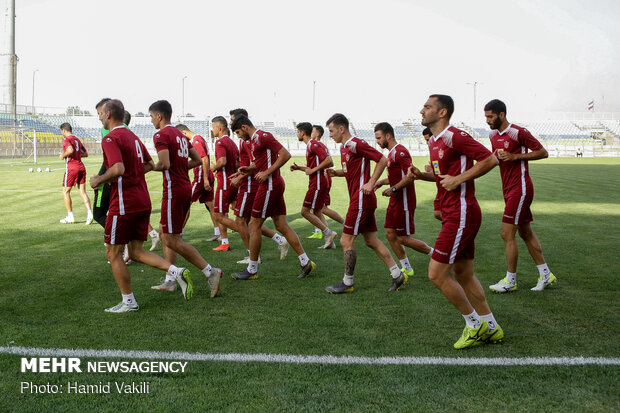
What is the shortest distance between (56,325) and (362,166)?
3.67 meters

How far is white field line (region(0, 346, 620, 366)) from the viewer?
425 centimetres

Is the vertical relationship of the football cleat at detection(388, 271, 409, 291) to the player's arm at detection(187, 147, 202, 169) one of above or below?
below

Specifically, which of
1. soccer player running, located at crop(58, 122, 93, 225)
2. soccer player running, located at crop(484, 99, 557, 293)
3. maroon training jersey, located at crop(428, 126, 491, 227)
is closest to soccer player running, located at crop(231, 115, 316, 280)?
soccer player running, located at crop(484, 99, 557, 293)

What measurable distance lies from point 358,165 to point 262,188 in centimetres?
142

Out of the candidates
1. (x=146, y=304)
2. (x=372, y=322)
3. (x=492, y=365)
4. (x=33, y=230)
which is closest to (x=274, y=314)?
(x=372, y=322)

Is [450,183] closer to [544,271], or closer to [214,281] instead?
[544,271]

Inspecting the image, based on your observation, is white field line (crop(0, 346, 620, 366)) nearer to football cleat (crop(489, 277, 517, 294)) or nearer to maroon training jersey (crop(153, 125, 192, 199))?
football cleat (crop(489, 277, 517, 294))

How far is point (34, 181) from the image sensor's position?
862 inches

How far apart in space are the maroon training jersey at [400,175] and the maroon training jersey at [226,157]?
266 centimetres

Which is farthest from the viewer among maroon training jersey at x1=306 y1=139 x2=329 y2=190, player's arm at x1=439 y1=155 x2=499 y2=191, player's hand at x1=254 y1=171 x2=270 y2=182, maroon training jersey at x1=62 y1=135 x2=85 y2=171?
maroon training jersey at x1=62 y1=135 x2=85 y2=171

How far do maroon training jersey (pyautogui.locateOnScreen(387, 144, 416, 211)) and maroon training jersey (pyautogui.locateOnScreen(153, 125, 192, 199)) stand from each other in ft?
8.47

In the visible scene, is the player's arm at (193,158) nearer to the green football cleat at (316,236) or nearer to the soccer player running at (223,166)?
the soccer player running at (223,166)

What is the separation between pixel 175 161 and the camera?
6.37 meters

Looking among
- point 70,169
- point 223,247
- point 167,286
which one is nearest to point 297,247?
point 167,286
